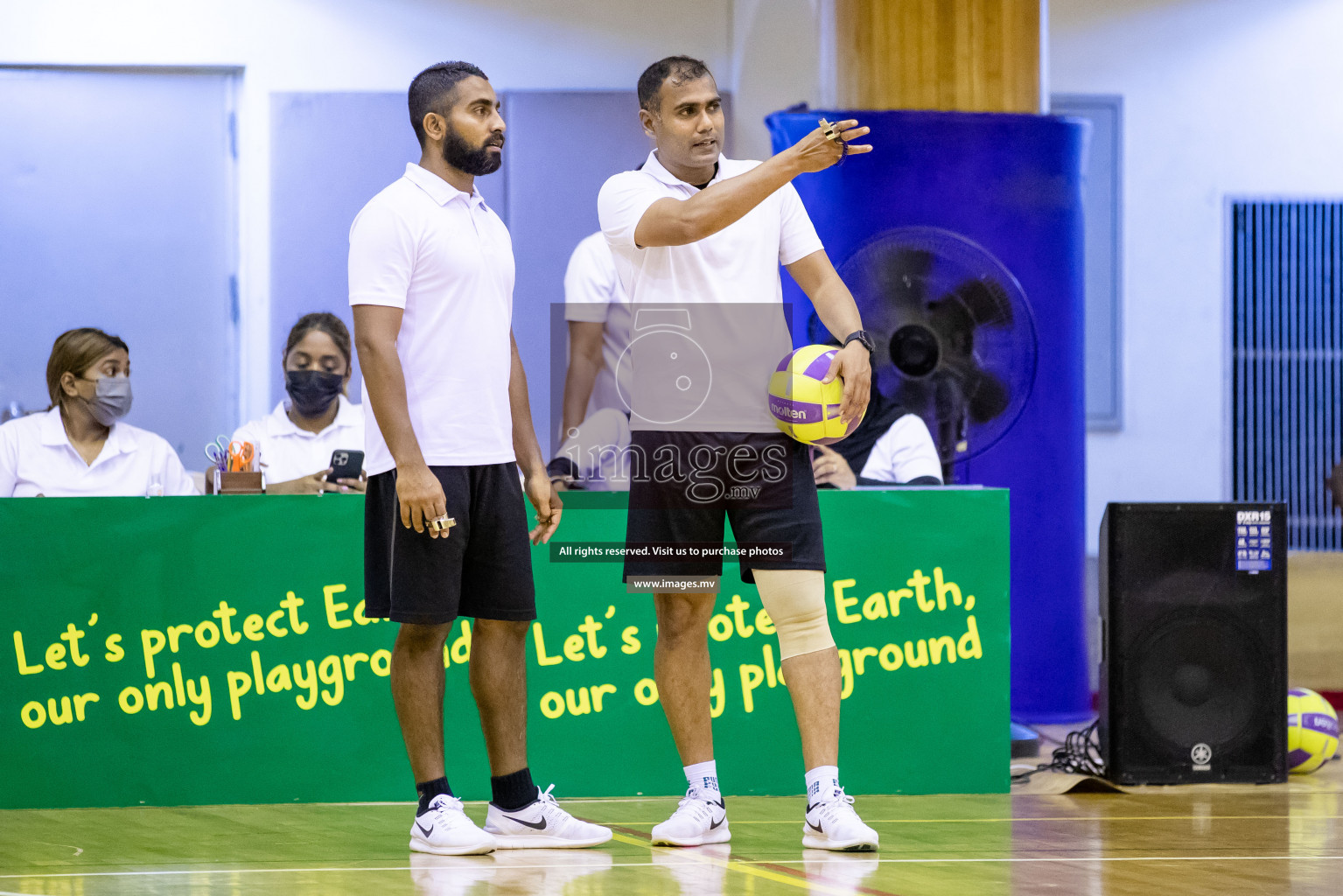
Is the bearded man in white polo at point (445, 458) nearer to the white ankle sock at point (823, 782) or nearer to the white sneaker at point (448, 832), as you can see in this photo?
the white sneaker at point (448, 832)

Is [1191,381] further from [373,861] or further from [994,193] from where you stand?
[373,861]

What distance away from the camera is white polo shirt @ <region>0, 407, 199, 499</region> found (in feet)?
15.5

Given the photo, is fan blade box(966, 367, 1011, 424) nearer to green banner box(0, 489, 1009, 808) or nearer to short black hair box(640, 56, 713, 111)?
green banner box(0, 489, 1009, 808)

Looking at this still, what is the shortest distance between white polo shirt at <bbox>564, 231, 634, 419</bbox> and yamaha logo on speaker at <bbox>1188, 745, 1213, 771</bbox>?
6.20 ft

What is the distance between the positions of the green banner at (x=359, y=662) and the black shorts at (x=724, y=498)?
0.87 meters

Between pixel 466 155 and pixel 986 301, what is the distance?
192cm

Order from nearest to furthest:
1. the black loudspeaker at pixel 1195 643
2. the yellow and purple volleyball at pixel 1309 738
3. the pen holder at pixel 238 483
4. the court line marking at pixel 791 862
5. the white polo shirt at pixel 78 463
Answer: the court line marking at pixel 791 862
the pen holder at pixel 238 483
the black loudspeaker at pixel 1195 643
the yellow and purple volleyball at pixel 1309 738
the white polo shirt at pixel 78 463

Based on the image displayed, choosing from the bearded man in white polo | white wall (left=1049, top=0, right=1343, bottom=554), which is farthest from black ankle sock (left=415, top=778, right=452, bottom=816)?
white wall (left=1049, top=0, right=1343, bottom=554)

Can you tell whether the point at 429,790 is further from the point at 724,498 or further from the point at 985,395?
the point at 985,395

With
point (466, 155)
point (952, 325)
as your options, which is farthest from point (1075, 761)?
point (466, 155)

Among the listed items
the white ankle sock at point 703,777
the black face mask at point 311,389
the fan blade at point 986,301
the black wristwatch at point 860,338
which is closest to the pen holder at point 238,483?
the black face mask at point 311,389

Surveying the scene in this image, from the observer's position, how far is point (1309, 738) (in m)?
4.48

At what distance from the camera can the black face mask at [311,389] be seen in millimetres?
5137

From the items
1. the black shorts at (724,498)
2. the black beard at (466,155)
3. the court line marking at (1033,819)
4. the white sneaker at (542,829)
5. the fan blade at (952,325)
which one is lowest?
the court line marking at (1033,819)
